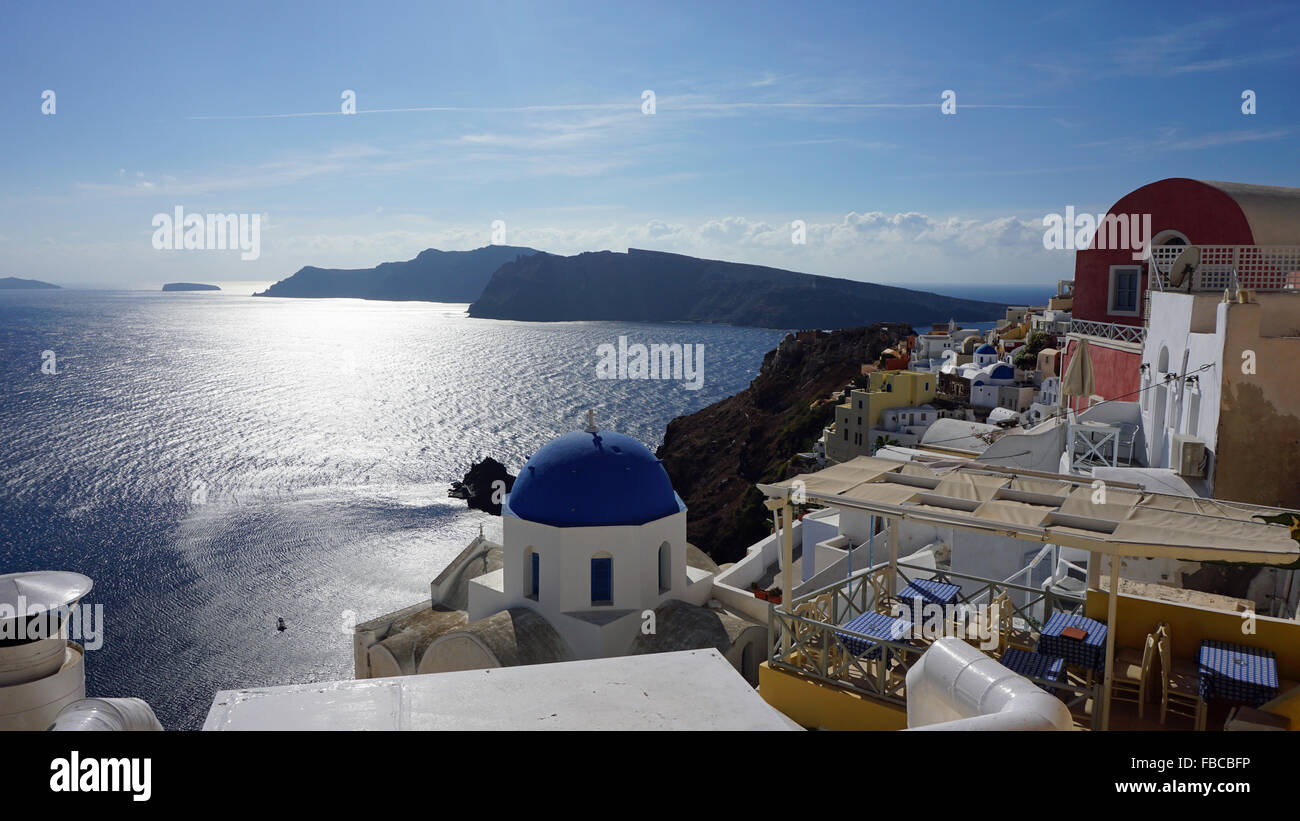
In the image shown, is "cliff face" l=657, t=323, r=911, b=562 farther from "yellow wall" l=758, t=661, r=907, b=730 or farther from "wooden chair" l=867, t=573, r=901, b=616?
"yellow wall" l=758, t=661, r=907, b=730

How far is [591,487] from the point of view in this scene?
16.9 meters

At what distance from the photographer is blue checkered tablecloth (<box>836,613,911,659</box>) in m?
8.25

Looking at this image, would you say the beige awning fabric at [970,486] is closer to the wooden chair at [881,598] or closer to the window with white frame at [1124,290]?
the wooden chair at [881,598]

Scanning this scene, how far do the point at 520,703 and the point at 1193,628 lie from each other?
23.4ft

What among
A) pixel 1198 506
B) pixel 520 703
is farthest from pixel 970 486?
pixel 520 703

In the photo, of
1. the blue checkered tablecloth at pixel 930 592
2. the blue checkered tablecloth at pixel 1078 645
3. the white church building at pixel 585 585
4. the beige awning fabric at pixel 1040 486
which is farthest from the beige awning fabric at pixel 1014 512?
the white church building at pixel 585 585

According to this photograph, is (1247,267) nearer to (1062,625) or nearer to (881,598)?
(881,598)

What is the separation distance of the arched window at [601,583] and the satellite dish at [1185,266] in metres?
13.5

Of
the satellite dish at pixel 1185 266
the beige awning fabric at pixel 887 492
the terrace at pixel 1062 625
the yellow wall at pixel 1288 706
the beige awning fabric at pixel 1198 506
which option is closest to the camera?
the yellow wall at pixel 1288 706

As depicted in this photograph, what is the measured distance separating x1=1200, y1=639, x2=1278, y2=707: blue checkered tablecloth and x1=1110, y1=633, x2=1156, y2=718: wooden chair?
43 centimetres

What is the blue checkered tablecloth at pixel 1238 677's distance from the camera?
7004mm

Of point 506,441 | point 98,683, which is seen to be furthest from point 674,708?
point 506,441

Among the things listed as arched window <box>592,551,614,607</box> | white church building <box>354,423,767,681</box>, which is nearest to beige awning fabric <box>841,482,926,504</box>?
white church building <box>354,423,767,681</box>

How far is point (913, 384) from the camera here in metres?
52.2
